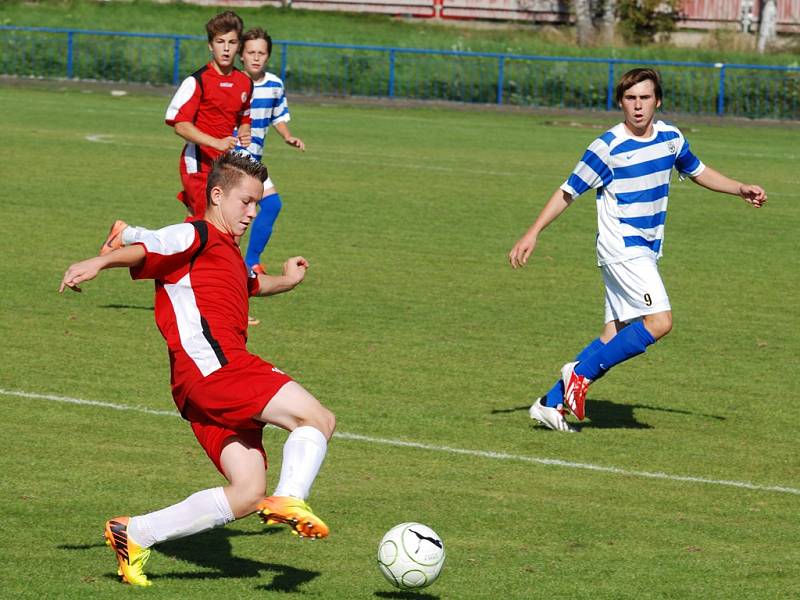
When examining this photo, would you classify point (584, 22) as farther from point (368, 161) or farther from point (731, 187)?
point (731, 187)

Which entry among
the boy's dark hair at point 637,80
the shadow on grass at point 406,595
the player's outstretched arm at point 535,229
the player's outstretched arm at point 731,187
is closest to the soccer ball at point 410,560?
the shadow on grass at point 406,595

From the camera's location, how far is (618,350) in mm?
8852

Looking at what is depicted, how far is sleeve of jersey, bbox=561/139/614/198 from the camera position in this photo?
8.77 meters

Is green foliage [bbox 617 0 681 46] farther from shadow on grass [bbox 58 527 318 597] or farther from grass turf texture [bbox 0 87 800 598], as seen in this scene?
shadow on grass [bbox 58 527 318 597]

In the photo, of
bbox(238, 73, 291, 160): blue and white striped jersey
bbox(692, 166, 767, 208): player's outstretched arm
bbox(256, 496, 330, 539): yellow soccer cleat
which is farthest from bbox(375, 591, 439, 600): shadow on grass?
bbox(238, 73, 291, 160): blue and white striped jersey

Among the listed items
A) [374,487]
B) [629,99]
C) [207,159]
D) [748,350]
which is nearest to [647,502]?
[374,487]

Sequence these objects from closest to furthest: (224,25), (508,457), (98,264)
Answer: (98,264)
(508,457)
(224,25)

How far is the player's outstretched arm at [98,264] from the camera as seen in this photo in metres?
5.37

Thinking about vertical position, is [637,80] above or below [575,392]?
above

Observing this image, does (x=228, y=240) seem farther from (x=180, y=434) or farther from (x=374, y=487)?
(x=180, y=434)

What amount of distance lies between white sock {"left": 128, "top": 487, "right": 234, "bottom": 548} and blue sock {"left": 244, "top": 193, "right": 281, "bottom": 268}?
7.37 m

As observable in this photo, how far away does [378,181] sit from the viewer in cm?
2153

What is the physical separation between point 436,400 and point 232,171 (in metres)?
3.79

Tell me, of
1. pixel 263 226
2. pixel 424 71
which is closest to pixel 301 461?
pixel 263 226
